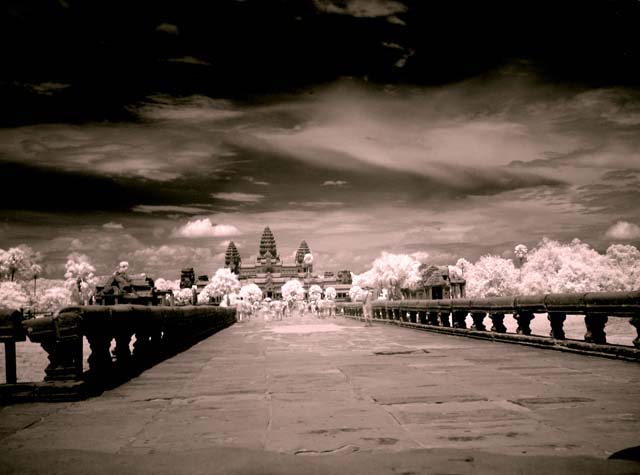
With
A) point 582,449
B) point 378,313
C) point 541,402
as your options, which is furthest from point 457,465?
point 378,313

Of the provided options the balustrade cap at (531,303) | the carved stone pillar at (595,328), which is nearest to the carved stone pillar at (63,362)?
the carved stone pillar at (595,328)

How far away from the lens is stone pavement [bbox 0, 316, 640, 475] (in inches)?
149

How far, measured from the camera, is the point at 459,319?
1756 cm

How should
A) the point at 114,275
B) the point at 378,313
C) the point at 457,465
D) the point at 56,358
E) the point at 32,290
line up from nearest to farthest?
the point at 457,465, the point at 56,358, the point at 114,275, the point at 378,313, the point at 32,290

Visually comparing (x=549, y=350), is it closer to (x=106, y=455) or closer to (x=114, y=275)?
(x=106, y=455)

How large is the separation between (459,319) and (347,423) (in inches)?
517

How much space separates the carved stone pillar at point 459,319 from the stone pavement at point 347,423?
8447 millimetres

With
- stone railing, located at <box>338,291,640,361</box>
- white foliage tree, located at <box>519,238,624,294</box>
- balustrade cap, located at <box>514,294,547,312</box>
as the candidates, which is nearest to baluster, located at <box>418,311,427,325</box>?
stone railing, located at <box>338,291,640,361</box>

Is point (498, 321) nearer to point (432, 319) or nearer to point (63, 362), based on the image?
point (432, 319)

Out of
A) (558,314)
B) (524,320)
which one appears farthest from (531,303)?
(524,320)

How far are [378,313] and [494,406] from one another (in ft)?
98.1

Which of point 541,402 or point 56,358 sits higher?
point 56,358

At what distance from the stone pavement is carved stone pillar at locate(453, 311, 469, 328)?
27.7 feet

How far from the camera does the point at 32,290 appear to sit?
131 metres
